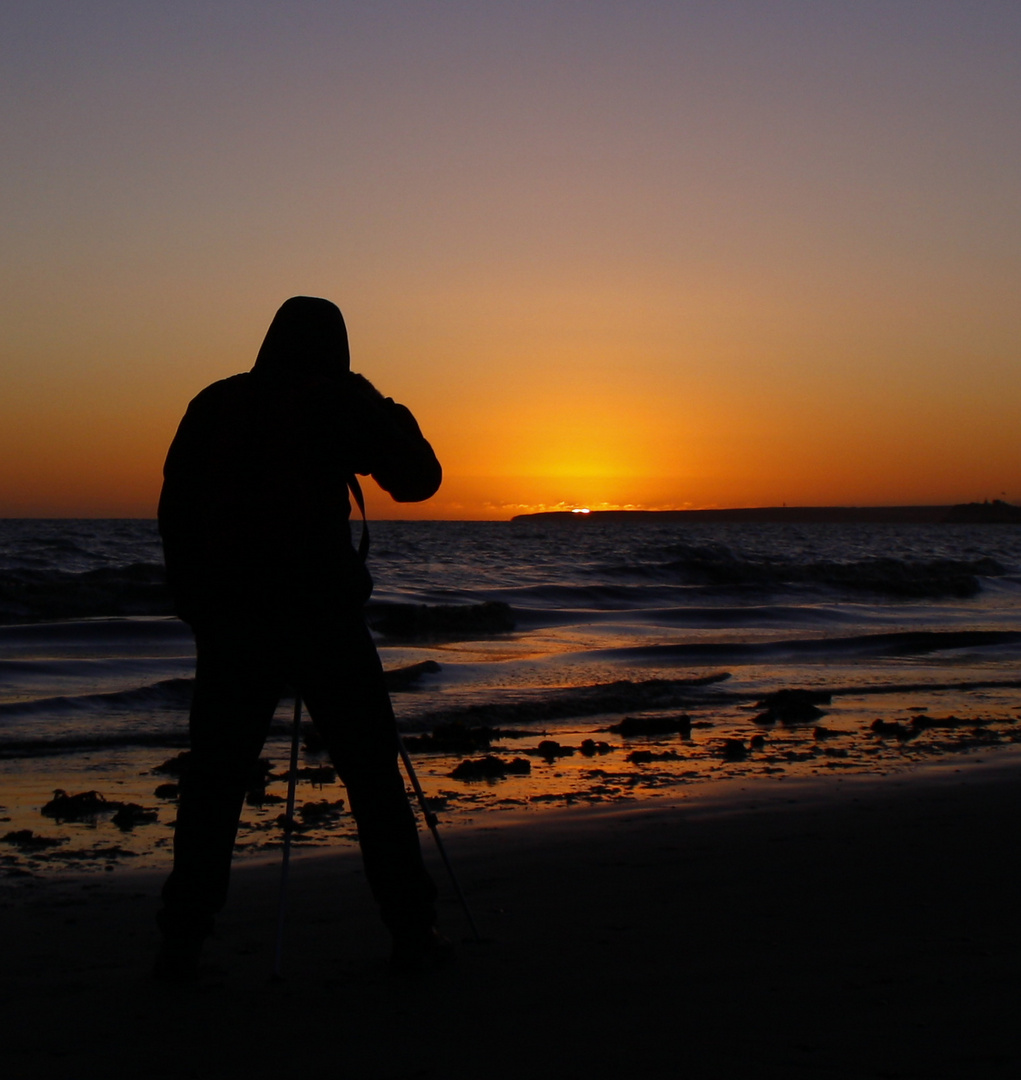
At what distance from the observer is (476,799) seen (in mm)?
5609

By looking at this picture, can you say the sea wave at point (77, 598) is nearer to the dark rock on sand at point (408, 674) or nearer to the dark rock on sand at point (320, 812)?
the dark rock on sand at point (408, 674)

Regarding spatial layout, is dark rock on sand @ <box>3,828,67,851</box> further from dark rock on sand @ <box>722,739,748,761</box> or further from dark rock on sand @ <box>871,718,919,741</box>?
dark rock on sand @ <box>871,718,919,741</box>

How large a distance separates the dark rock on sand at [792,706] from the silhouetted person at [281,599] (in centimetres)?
588

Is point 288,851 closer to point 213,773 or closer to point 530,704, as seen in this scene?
point 213,773

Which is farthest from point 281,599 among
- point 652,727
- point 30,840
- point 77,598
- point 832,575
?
point 832,575

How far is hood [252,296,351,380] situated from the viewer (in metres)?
3.08

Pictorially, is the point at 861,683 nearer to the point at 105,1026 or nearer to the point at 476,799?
the point at 476,799

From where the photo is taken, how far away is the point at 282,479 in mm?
2955

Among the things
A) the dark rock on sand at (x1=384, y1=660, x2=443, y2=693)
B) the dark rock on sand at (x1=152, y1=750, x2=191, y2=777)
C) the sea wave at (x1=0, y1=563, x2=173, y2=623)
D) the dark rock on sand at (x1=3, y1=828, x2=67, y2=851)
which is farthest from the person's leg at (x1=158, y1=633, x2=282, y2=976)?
the sea wave at (x1=0, y1=563, x2=173, y2=623)

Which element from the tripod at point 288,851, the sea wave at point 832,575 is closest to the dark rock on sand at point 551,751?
the tripod at point 288,851

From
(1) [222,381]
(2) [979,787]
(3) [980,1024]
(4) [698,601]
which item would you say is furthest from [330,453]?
(4) [698,601]

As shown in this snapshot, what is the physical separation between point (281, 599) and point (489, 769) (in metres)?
3.62

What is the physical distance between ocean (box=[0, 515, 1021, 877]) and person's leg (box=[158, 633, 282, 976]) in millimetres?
1575

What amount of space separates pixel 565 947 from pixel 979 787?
3238 millimetres
